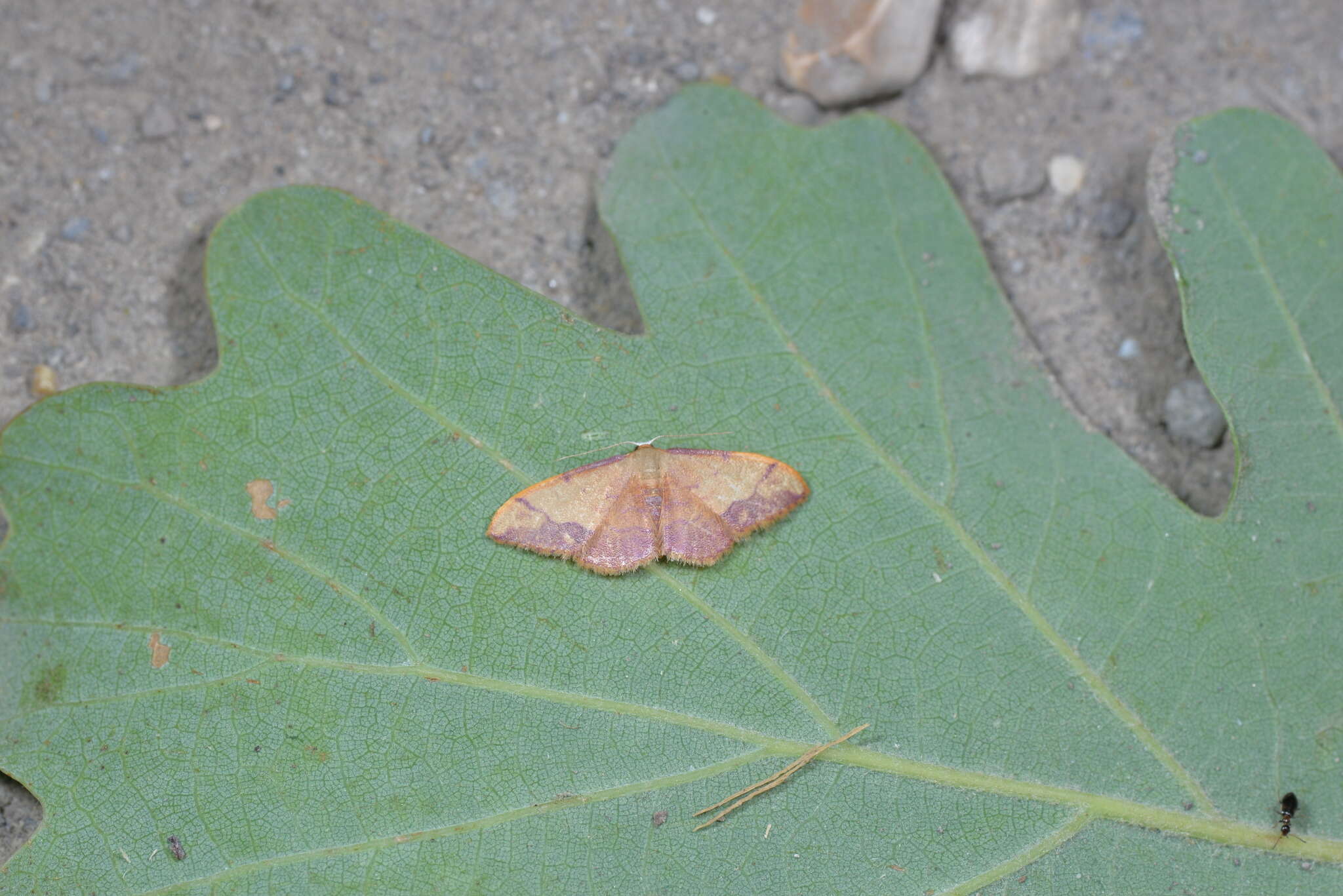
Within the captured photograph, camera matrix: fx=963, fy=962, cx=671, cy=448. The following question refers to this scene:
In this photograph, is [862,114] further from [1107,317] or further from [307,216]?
[307,216]

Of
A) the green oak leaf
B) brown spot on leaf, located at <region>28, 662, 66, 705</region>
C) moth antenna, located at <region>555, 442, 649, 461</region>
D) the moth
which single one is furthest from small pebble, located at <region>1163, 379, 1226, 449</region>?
brown spot on leaf, located at <region>28, 662, 66, 705</region>

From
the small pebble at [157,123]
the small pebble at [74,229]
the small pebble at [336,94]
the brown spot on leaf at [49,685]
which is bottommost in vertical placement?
the brown spot on leaf at [49,685]

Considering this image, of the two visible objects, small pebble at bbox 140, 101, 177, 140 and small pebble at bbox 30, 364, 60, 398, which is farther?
small pebble at bbox 140, 101, 177, 140

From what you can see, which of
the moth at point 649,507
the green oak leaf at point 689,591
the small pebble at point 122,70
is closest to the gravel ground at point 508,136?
the small pebble at point 122,70

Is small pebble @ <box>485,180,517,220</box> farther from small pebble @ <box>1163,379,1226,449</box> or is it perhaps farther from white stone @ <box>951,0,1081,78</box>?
small pebble @ <box>1163,379,1226,449</box>

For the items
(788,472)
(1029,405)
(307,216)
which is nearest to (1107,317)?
(1029,405)

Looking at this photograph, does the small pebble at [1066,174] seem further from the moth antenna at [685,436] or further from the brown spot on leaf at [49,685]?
the brown spot on leaf at [49,685]

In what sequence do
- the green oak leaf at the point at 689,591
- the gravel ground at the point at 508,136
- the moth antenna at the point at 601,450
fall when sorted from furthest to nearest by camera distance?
the gravel ground at the point at 508,136 < the moth antenna at the point at 601,450 < the green oak leaf at the point at 689,591
